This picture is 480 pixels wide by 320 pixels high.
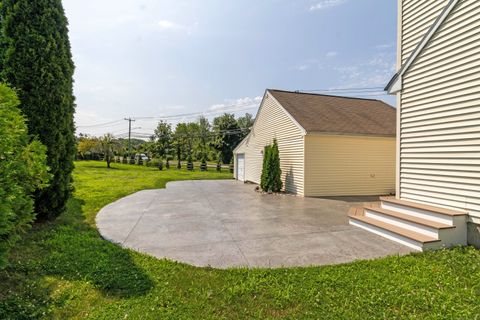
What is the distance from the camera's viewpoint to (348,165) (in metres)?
9.97

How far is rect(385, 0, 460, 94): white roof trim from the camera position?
4.30 metres

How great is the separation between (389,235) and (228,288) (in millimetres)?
3347

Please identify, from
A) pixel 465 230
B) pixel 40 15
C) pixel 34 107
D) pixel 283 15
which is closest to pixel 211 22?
pixel 283 15

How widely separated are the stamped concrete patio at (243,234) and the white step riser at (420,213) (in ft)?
2.71

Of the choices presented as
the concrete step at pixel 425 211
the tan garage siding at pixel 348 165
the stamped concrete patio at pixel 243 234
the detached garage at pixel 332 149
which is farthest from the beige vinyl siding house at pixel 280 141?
the concrete step at pixel 425 211

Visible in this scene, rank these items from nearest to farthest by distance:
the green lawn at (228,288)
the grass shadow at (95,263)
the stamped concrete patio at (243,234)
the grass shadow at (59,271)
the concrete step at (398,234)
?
1. the green lawn at (228,288)
2. the grass shadow at (59,271)
3. the grass shadow at (95,263)
4. the stamped concrete patio at (243,234)
5. the concrete step at (398,234)

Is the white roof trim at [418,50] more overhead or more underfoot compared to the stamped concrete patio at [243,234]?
more overhead

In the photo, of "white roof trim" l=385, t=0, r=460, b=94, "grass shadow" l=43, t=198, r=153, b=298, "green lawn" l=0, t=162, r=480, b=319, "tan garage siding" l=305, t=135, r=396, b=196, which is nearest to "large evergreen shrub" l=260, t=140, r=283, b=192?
"tan garage siding" l=305, t=135, r=396, b=196

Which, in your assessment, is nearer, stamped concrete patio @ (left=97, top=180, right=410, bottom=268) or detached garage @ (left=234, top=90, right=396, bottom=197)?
stamped concrete patio @ (left=97, top=180, right=410, bottom=268)

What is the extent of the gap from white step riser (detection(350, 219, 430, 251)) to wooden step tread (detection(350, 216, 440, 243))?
0.06m

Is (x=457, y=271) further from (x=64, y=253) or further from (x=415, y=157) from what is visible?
(x=64, y=253)

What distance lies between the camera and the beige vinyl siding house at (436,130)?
3.96m

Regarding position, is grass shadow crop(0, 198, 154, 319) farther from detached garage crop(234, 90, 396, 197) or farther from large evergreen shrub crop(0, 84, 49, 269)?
detached garage crop(234, 90, 396, 197)

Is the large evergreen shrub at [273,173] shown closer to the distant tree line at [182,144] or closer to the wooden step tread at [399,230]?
the wooden step tread at [399,230]
